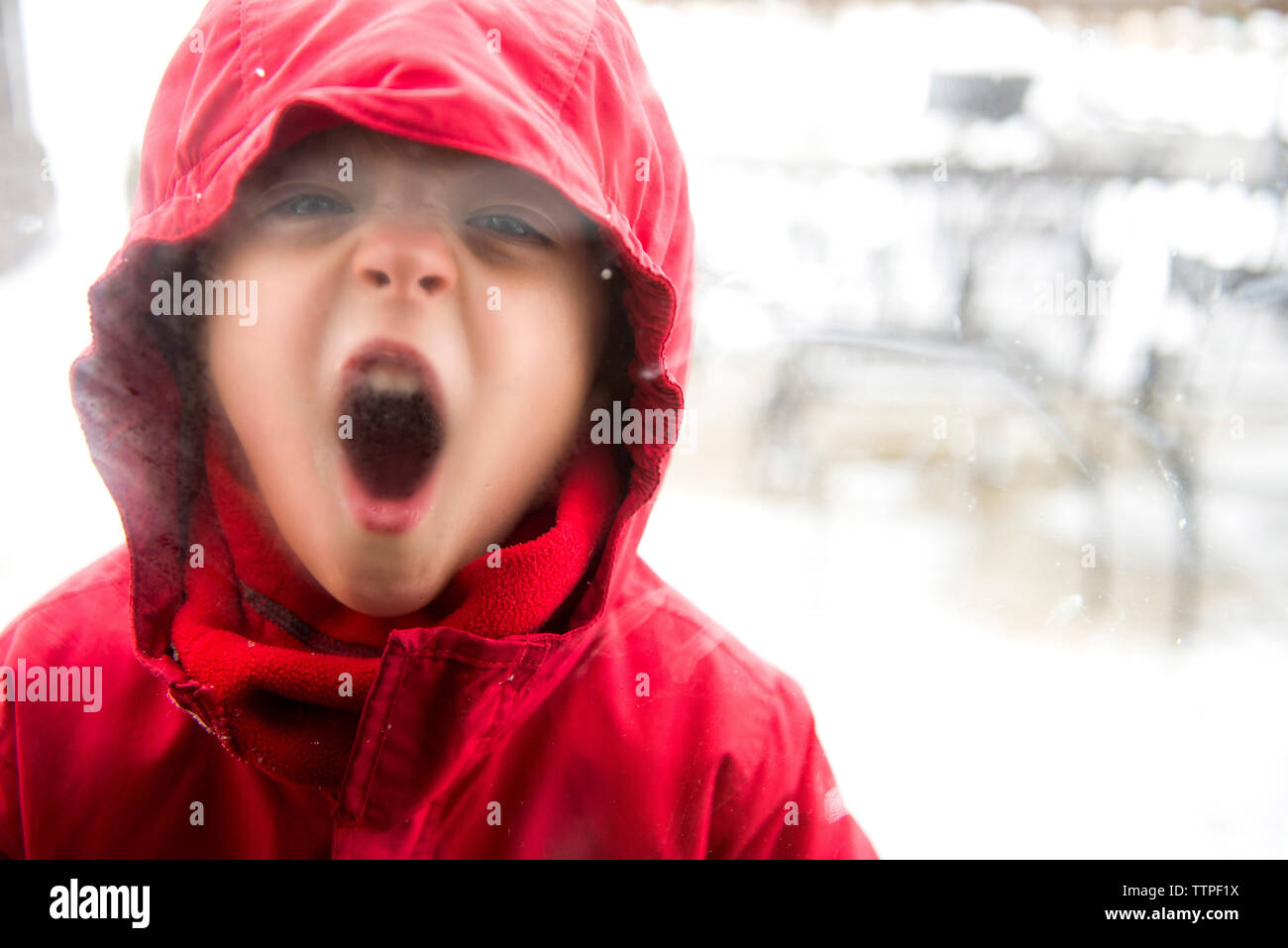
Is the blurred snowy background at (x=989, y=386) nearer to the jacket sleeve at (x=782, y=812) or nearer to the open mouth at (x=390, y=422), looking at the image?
the jacket sleeve at (x=782, y=812)

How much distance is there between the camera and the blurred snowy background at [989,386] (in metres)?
0.76

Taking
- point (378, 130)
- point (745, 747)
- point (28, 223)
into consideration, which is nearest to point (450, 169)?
point (378, 130)

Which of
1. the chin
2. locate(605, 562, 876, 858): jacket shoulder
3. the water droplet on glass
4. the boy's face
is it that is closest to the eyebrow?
the boy's face

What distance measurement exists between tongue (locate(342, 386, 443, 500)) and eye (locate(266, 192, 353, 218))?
4.0 inches

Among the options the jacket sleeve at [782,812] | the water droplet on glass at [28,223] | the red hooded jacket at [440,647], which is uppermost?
the water droplet on glass at [28,223]

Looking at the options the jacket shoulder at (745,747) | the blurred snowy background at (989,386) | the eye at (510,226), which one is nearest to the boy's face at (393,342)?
the eye at (510,226)

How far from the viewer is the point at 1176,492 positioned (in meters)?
0.83

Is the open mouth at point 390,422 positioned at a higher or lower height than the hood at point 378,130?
lower

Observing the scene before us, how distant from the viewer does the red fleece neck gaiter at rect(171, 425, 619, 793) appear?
0.48 m

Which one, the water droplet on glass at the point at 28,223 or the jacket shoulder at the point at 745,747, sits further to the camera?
the water droplet on glass at the point at 28,223

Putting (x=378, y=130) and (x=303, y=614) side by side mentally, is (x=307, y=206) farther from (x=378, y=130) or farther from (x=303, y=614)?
(x=303, y=614)

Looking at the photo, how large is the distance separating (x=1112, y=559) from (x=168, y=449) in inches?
33.8

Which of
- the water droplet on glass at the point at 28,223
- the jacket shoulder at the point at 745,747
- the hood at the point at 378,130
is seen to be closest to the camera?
the hood at the point at 378,130

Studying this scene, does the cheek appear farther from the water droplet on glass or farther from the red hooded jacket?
the water droplet on glass
